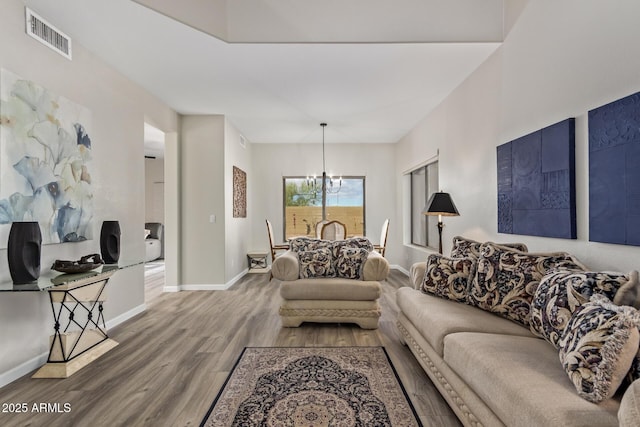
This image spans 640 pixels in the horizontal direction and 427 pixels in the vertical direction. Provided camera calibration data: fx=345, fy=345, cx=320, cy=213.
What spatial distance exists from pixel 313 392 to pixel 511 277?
1485mm

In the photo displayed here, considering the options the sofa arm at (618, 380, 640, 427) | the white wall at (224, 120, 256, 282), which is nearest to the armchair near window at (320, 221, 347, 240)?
the white wall at (224, 120, 256, 282)

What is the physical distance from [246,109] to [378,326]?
3518 millimetres

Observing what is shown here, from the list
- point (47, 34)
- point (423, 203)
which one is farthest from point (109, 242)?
point (423, 203)

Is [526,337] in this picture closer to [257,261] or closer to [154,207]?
[257,261]

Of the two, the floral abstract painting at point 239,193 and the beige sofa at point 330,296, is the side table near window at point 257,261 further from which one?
the beige sofa at point 330,296

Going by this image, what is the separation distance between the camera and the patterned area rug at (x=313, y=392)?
194cm

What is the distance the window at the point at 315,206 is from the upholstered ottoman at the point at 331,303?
4.13m

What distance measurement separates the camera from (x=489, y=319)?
2.18m

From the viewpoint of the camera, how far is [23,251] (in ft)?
7.41

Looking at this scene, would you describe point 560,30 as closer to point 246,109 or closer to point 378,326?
point 378,326

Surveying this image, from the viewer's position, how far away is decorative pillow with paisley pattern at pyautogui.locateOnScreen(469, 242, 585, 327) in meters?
2.13

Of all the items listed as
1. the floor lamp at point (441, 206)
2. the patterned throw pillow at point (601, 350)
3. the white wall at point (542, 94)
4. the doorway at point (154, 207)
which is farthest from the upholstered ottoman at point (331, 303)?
the doorway at point (154, 207)

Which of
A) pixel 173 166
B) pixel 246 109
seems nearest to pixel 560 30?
pixel 246 109

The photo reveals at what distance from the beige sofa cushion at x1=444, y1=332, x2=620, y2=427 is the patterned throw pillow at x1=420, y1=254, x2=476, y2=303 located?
72cm
